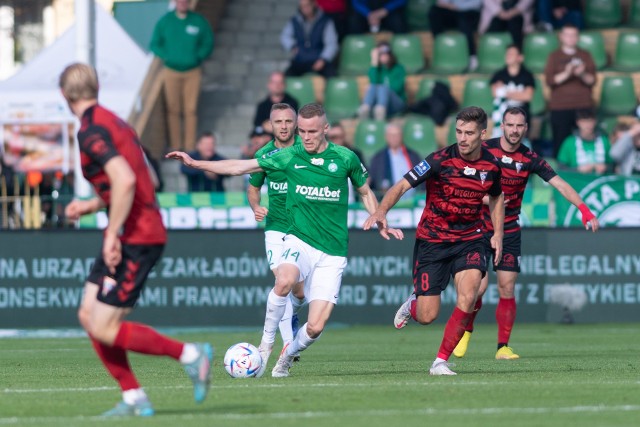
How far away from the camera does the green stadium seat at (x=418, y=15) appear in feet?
87.4

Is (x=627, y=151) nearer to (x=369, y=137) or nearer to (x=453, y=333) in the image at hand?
(x=369, y=137)

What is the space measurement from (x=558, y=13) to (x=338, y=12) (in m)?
3.78

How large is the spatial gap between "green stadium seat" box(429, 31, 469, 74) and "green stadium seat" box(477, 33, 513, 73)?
0.34 m

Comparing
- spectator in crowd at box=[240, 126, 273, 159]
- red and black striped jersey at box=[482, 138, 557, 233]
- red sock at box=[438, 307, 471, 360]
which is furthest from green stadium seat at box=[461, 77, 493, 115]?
red sock at box=[438, 307, 471, 360]

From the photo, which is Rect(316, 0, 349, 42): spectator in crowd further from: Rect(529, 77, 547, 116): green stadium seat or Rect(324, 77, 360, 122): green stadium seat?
Rect(529, 77, 547, 116): green stadium seat

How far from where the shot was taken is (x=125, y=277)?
8.45 meters

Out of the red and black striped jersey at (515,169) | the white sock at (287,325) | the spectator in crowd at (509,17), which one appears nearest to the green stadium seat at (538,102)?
the spectator in crowd at (509,17)

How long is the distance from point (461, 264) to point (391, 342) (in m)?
4.90

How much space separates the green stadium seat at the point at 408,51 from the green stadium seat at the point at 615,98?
10.9ft

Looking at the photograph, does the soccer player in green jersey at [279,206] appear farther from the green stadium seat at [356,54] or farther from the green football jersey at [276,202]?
the green stadium seat at [356,54]

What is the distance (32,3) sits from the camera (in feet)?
125

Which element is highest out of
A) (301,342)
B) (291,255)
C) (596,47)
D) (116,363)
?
(596,47)

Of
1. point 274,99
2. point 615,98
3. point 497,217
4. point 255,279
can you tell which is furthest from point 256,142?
point 497,217

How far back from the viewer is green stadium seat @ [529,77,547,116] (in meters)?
23.4
